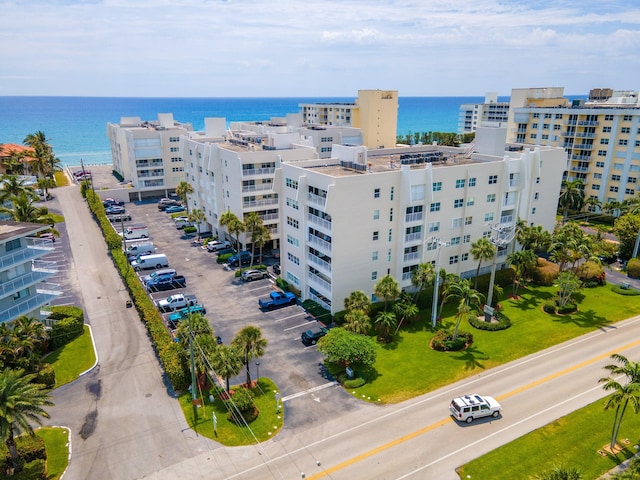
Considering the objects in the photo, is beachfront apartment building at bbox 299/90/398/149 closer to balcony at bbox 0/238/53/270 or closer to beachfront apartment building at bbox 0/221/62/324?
balcony at bbox 0/238/53/270

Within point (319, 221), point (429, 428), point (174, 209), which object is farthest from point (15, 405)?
point (174, 209)

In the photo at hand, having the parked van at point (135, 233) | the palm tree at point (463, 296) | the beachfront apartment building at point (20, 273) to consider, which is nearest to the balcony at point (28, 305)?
the beachfront apartment building at point (20, 273)

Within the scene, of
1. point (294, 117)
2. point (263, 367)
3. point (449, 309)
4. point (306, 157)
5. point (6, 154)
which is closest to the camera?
point (263, 367)

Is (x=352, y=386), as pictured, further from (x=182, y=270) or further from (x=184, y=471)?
(x=182, y=270)

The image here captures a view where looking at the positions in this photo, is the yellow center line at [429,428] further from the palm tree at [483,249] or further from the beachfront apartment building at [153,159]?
the beachfront apartment building at [153,159]

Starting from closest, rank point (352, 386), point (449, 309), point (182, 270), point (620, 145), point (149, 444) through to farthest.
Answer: point (149, 444) < point (352, 386) < point (449, 309) < point (182, 270) < point (620, 145)

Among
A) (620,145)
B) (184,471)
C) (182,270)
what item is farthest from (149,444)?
(620,145)
